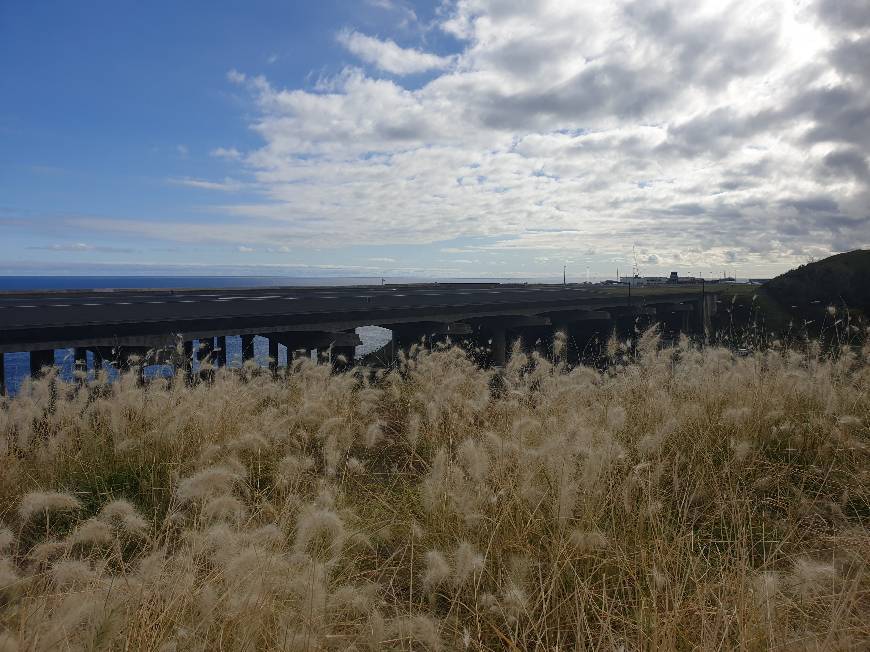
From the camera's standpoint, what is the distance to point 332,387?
24.1 feet

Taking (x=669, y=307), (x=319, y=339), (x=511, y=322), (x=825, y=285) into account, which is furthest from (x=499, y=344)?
(x=825, y=285)

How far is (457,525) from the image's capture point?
392cm

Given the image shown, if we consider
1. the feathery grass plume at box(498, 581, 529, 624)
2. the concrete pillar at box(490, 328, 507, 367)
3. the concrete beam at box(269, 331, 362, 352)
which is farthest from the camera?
the concrete pillar at box(490, 328, 507, 367)

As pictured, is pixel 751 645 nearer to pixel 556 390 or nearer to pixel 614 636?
pixel 614 636

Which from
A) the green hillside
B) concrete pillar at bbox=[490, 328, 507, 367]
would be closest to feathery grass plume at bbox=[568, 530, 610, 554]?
concrete pillar at bbox=[490, 328, 507, 367]

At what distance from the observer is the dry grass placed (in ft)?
8.93

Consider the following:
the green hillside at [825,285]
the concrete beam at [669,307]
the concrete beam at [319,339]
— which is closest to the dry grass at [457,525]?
the concrete beam at [319,339]

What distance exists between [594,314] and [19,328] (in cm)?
2971

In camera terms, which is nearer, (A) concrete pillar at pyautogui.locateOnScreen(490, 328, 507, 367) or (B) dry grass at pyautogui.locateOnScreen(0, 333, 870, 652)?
(B) dry grass at pyautogui.locateOnScreen(0, 333, 870, 652)

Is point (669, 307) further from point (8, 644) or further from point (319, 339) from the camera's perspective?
point (8, 644)

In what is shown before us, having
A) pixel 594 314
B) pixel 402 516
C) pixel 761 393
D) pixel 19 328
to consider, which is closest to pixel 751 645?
pixel 402 516

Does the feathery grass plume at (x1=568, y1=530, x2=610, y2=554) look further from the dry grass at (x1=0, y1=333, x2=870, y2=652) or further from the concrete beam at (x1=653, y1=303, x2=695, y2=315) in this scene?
the concrete beam at (x1=653, y1=303, x2=695, y2=315)

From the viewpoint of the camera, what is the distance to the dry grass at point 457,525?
8.93ft

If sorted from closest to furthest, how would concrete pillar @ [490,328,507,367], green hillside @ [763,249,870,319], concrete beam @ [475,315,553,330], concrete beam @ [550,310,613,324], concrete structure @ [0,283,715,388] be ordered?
1. concrete structure @ [0,283,715,388]
2. concrete beam @ [475,315,553,330]
3. concrete pillar @ [490,328,507,367]
4. concrete beam @ [550,310,613,324]
5. green hillside @ [763,249,870,319]
